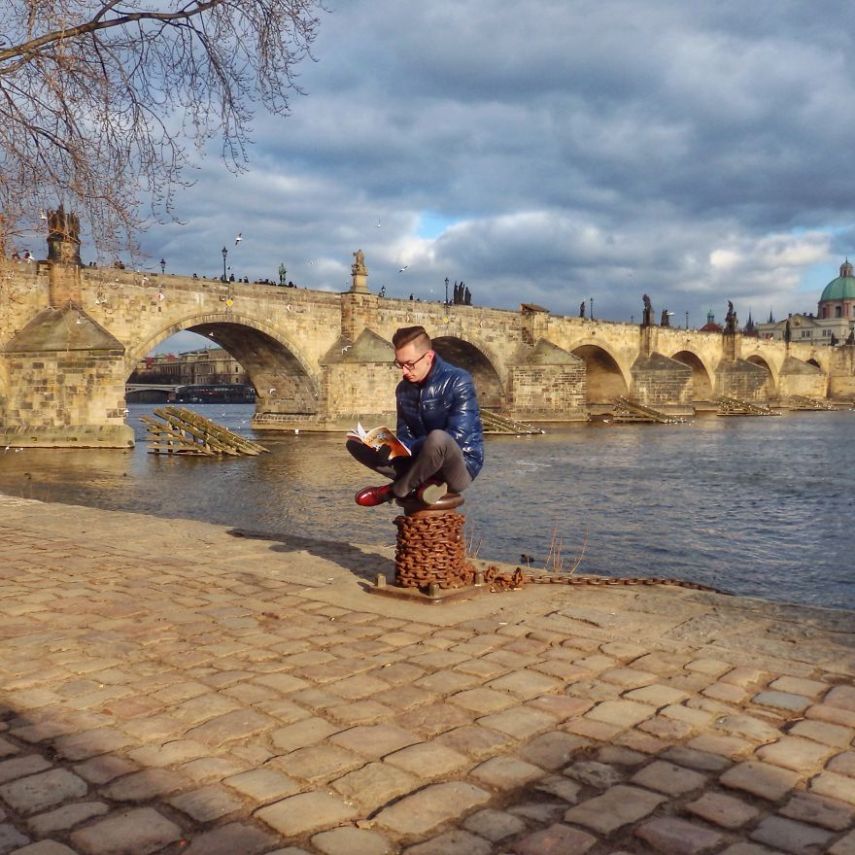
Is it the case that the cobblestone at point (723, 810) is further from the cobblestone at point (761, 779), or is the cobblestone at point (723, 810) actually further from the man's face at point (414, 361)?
the man's face at point (414, 361)

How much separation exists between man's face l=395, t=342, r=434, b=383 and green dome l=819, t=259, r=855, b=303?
146434mm

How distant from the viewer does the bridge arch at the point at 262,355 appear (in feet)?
97.1

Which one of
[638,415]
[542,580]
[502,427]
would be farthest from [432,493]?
[638,415]

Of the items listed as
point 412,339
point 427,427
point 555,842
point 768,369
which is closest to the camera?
point 555,842

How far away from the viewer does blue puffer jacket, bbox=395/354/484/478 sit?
16.1 feet

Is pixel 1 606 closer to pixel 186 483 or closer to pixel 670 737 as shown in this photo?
pixel 670 737

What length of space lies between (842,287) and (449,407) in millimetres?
148618

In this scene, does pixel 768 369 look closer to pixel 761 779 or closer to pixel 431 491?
pixel 431 491

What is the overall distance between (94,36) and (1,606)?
5.09 meters

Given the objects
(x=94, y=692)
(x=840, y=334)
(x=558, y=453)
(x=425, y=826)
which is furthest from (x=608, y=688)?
(x=840, y=334)

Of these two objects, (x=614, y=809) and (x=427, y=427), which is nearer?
(x=614, y=809)

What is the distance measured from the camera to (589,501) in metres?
15.0

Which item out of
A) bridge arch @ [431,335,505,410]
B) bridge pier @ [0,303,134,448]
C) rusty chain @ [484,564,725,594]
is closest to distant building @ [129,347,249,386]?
bridge arch @ [431,335,505,410]

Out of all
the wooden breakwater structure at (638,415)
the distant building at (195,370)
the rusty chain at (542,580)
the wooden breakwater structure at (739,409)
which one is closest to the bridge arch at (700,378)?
the wooden breakwater structure at (739,409)
